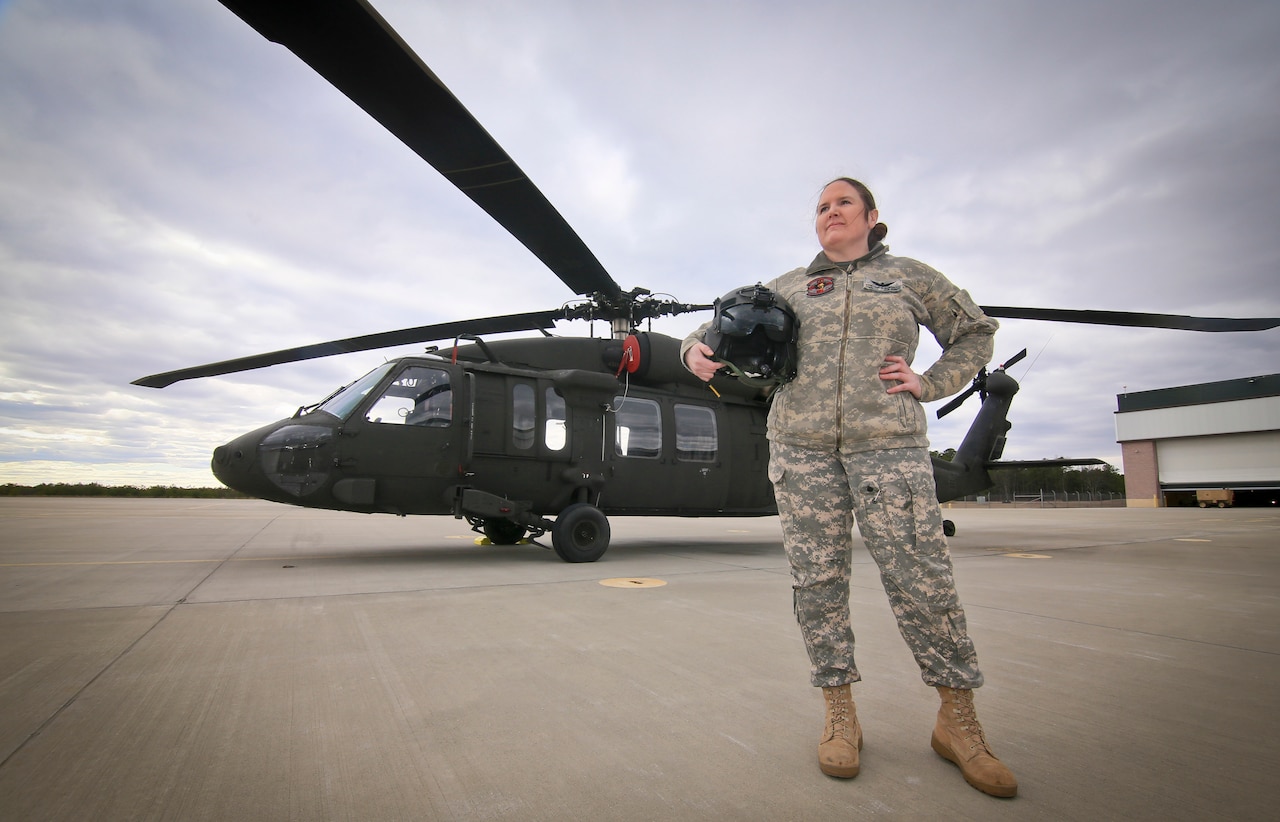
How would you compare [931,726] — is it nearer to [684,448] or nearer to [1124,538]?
[684,448]

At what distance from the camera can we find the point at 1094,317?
5031 millimetres

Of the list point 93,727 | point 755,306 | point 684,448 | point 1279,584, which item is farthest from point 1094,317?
point 93,727

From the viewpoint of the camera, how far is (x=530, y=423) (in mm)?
6395

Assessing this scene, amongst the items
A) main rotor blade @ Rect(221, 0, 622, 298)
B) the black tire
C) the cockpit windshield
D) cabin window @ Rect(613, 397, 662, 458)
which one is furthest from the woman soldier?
the black tire

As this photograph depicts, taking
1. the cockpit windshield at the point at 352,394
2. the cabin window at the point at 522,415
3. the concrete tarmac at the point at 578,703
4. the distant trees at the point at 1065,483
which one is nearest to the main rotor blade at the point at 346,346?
the cockpit windshield at the point at 352,394

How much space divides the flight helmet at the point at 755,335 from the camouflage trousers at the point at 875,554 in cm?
31

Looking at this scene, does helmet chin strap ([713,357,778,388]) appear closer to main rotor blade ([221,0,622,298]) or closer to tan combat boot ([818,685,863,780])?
tan combat boot ([818,685,863,780])

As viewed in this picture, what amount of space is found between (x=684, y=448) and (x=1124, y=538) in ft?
26.0

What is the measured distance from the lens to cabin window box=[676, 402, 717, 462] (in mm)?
7313

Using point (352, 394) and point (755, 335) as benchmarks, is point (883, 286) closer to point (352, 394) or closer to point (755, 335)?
point (755, 335)

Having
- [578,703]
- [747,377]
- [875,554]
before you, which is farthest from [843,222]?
[578,703]

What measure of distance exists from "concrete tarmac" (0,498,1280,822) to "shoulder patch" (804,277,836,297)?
57.1 inches

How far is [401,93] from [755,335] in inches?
102

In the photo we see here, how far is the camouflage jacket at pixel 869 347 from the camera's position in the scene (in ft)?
6.31
